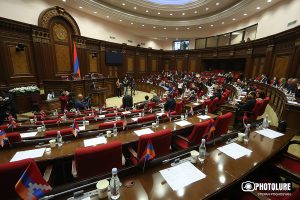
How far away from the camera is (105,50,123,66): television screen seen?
13281 millimetres

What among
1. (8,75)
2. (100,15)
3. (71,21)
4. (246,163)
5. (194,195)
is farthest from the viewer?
(100,15)

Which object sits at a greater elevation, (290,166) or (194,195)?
(194,195)

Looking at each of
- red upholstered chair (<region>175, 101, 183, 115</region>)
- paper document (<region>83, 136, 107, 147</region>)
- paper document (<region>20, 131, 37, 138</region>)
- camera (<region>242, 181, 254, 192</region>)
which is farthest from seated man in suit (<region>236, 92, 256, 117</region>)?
paper document (<region>20, 131, 37, 138</region>)

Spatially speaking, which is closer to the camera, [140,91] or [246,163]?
[246,163]

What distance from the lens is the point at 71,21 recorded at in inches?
408

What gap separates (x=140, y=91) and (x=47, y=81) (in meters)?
8.32

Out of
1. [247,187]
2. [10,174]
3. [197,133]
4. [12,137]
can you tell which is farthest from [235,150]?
[12,137]

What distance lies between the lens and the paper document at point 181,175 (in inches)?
57.8

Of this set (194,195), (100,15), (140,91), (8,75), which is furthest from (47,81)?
(194,195)

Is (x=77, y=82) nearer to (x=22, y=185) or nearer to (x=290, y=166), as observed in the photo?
(x=22, y=185)

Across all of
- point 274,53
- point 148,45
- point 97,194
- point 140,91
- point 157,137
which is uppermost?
point 148,45

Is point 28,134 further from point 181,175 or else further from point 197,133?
point 197,133

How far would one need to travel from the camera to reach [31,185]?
1226 millimetres

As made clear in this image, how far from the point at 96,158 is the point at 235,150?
187 cm
